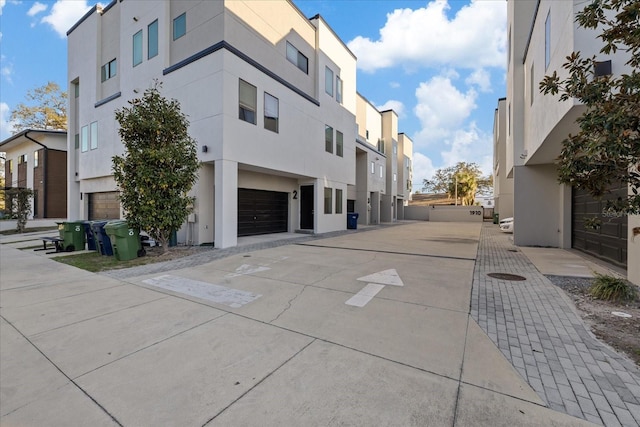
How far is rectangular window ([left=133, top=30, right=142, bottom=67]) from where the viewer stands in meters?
13.1

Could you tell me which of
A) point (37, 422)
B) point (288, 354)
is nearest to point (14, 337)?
point (37, 422)

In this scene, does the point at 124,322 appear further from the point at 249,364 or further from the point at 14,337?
the point at 249,364

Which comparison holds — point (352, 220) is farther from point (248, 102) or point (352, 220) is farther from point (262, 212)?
point (248, 102)

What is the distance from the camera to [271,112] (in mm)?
12094

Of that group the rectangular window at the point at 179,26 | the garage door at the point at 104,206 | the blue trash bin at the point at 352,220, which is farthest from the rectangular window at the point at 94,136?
the blue trash bin at the point at 352,220

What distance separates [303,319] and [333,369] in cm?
126

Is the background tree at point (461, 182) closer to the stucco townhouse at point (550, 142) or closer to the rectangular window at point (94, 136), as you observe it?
the stucco townhouse at point (550, 142)

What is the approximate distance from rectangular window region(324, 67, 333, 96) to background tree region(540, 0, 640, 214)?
1403 centimetres

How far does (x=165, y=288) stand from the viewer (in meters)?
5.45

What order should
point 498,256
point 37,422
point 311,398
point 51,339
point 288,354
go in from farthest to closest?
point 498,256 < point 51,339 < point 288,354 < point 311,398 < point 37,422

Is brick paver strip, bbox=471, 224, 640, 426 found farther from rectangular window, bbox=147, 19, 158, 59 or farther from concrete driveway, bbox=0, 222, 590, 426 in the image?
rectangular window, bbox=147, 19, 158, 59

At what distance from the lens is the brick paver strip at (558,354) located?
7.38 ft

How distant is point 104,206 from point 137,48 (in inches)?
332

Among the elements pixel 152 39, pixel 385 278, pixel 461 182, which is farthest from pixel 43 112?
pixel 461 182
